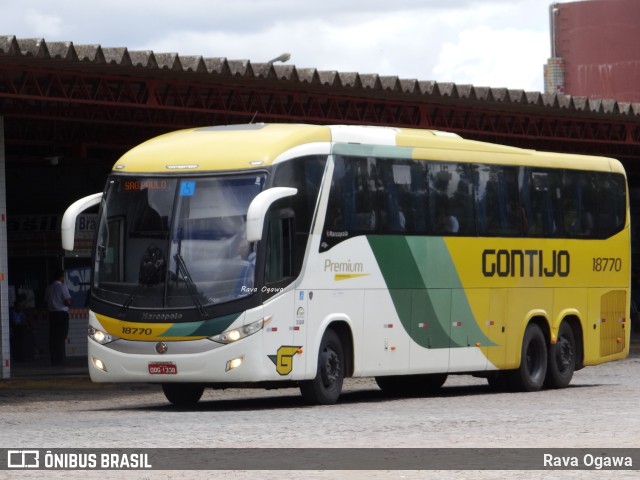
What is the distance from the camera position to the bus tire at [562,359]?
81.9 feet

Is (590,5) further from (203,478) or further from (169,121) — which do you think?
(203,478)

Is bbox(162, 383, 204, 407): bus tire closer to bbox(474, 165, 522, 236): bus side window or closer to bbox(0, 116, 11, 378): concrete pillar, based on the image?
bbox(474, 165, 522, 236): bus side window

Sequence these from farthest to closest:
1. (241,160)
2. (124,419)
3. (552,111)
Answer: (552,111)
(241,160)
(124,419)

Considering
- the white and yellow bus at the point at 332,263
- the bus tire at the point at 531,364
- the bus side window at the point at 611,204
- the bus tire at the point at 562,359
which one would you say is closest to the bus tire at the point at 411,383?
the white and yellow bus at the point at 332,263

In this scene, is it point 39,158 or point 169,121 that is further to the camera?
point 39,158

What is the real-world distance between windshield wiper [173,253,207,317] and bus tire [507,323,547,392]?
689 centimetres

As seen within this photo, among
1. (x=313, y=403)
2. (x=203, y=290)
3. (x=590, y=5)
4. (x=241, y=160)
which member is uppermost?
(x=590, y=5)

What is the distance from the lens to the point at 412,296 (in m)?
22.1

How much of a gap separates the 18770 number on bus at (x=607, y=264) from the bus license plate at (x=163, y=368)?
9.27m

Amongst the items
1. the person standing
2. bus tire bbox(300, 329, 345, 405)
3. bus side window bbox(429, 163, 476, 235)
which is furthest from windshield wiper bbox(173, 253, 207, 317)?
the person standing

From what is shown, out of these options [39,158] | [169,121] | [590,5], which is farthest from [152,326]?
[590,5]

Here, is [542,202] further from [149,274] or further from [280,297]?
[149,274]

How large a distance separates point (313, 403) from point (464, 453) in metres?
6.95

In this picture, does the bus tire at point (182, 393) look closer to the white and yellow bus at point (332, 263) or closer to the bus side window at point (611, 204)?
the white and yellow bus at point (332, 263)
